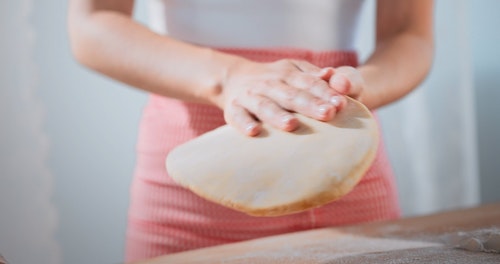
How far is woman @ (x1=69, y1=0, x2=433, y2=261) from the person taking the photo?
0.51 m

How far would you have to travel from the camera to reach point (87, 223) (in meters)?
1.02

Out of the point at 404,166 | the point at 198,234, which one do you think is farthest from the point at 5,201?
the point at 404,166

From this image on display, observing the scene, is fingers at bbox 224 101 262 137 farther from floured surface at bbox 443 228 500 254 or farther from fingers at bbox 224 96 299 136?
floured surface at bbox 443 228 500 254

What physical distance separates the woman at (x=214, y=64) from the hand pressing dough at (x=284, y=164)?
0.18 ft

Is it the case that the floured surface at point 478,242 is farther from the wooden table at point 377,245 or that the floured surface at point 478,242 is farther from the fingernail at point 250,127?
the fingernail at point 250,127

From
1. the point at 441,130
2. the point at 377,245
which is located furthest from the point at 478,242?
the point at 441,130

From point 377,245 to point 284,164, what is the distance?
0.61 feet

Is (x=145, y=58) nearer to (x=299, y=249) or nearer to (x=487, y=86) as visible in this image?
(x=299, y=249)

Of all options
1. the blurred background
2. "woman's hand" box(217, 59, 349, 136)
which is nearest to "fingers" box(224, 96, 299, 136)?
"woman's hand" box(217, 59, 349, 136)

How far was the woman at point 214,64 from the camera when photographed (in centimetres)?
51

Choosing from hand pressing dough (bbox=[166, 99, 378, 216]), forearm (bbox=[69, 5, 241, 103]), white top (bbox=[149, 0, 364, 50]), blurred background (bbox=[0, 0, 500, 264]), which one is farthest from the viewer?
blurred background (bbox=[0, 0, 500, 264])

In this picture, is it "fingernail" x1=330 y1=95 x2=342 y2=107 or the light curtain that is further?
the light curtain

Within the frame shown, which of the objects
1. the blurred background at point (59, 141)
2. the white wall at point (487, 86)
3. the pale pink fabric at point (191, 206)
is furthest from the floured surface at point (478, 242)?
the white wall at point (487, 86)

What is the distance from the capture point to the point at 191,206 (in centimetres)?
65
